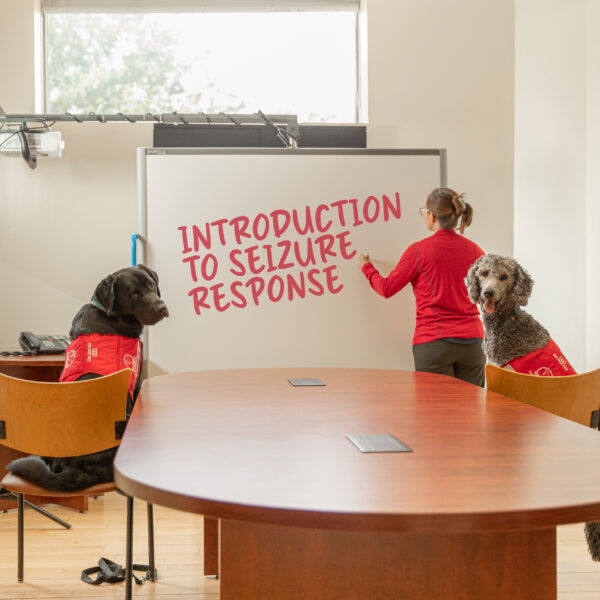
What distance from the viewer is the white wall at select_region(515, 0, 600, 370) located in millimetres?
4215

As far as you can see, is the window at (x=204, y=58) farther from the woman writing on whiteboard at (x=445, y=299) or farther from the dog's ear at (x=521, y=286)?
the dog's ear at (x=521, y=286)

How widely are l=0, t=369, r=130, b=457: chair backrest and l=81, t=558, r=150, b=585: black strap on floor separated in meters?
0.65

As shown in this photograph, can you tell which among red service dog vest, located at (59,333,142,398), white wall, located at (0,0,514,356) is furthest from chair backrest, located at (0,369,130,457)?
white wall, located at (0,0,514,356)

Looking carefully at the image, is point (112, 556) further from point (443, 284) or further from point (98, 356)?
point (443, 284)

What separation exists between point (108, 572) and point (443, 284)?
183 centimetres

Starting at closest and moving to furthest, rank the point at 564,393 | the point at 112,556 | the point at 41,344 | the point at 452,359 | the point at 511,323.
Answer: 1. the point at 564,393
2. the point at 511,323
3. the point at 112,556
4. the point at 452,359
5. the point at 41,344

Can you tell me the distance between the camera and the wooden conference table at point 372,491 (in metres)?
0.96

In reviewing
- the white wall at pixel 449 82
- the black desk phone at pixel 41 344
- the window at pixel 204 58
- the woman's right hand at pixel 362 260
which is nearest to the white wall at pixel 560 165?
the white wall at pixel 449 82

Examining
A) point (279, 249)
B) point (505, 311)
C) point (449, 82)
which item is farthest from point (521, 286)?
point (449, 82)

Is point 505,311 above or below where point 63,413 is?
above

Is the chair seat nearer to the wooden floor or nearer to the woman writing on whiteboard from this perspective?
the wooden floor

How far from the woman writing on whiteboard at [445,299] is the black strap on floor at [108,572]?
1499mm

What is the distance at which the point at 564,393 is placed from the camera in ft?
6.39

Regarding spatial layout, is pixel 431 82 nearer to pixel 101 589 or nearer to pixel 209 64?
pixel 209 64
